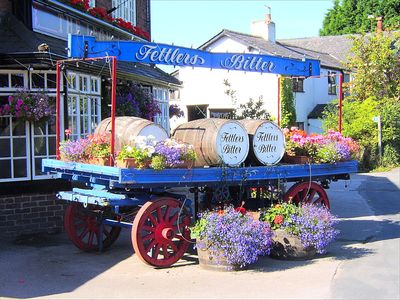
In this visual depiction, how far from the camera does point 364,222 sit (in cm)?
1038

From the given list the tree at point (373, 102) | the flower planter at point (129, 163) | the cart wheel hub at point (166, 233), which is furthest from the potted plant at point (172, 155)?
the tree at point (373, 102)

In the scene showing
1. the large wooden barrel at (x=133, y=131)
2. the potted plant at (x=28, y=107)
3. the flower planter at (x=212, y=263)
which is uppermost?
the potted plant at (x=28, y=107)

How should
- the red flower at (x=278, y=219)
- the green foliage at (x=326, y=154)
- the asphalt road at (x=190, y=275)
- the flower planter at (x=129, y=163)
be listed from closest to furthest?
the asphalt road at (x=190, y=275) → the flower planter at (x=129, y=163) → the red flower at (x=278, y=219) → the green foliage at (x=326, y=154)

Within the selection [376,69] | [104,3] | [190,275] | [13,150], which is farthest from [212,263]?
[376,69]

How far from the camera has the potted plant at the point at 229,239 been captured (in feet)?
21.3

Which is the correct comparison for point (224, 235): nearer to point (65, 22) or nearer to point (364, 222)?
point (364, 222)

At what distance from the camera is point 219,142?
715 cm

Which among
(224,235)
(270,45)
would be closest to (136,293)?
(224,235)

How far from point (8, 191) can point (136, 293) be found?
13.5 feet

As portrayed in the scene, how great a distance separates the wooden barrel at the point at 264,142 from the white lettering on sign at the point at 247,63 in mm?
1032

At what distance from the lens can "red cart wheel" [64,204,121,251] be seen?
25.4 ft

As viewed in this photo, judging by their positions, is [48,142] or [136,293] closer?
[136,293]

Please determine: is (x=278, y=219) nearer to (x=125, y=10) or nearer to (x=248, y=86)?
(x=125, y=10)

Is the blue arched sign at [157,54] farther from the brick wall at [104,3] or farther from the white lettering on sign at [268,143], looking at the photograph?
the brick wall at [104,3]
